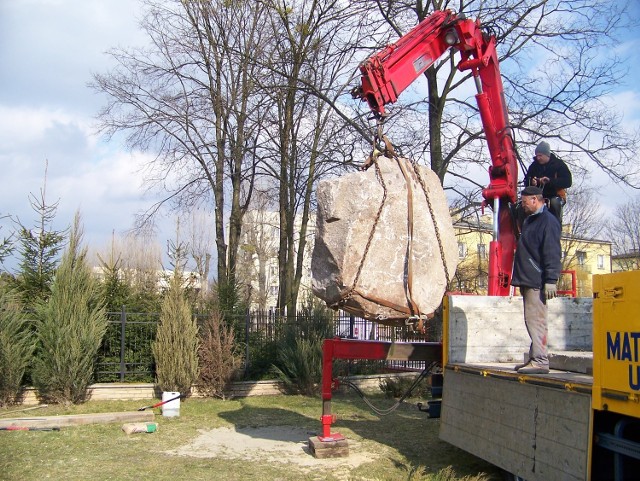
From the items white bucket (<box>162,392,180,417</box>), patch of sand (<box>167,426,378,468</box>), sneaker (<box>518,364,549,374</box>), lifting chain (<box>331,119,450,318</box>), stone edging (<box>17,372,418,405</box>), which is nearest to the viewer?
sneaker (<box>518,364,549,374</box>)

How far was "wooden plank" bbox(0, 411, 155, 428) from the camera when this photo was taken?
872 centimetres

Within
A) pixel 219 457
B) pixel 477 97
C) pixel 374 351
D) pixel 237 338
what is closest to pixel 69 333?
pixel 237 338

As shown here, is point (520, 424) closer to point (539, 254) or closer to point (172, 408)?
point (539, 254)

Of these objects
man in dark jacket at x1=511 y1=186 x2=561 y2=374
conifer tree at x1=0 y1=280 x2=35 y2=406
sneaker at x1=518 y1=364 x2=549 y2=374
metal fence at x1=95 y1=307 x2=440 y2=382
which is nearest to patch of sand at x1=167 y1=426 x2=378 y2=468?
sneaker at x1=518 y1=364 x2=549 y2=374

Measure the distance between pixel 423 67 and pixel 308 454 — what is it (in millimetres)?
4997

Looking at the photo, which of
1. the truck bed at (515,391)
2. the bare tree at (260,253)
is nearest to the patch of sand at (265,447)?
the truck bed at (515,391)

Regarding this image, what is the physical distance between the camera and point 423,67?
7.66 meters

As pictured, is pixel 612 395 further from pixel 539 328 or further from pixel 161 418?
pixel 161 418

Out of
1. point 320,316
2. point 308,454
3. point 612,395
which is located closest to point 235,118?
point 320,316

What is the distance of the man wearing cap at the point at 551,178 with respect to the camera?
24.0 ft

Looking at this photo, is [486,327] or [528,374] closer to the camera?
[528,374]

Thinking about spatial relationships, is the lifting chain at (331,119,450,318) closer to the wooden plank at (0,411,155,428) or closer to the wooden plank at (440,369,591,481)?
the wooden plank at (440,369,591,481)

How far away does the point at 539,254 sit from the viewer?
5.51m

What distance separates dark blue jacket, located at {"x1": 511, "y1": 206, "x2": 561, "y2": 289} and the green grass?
1.88 m
